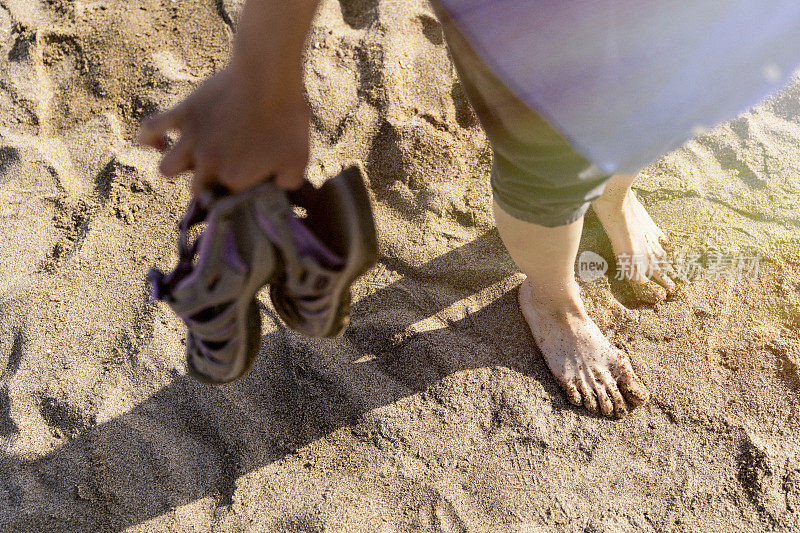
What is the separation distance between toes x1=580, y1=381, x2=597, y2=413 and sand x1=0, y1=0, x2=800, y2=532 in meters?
0.02

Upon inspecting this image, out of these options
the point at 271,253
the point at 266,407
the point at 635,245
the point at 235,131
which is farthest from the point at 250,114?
the point at 635,245

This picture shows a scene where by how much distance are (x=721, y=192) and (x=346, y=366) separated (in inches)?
50.4

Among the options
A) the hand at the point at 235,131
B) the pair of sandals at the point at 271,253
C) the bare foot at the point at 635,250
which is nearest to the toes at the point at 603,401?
the bare foot at the point at 635,250

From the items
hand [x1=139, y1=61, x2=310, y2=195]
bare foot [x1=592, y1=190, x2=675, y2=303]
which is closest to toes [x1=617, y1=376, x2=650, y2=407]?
bare foot [x1=592, y1=190, x2=675, y2=303]

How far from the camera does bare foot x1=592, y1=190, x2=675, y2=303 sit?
1.72 m

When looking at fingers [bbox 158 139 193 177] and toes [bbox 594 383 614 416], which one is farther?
toes [bbox 594 383 614 416]

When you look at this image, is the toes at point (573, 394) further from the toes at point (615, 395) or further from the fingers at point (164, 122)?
the fingers at point (164, 122)

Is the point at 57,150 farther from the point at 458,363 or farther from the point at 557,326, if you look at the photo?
the point at 557,326

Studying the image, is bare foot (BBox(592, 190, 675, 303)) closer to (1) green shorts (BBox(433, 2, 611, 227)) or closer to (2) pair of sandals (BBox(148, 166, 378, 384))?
(1) green shorts (BBox(433, 2, 611, 227))

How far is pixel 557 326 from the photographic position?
159 cm

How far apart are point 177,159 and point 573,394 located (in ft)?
3.91

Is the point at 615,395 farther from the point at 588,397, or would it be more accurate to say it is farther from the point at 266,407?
the point at 266,407

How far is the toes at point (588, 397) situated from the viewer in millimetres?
1534

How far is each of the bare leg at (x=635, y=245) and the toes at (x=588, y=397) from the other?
0.36 meters
